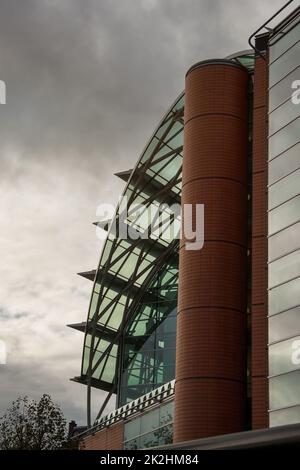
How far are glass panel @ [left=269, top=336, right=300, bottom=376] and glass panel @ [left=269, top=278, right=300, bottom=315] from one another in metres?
1.13

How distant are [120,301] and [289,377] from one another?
2491cm

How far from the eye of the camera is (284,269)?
1075 inches

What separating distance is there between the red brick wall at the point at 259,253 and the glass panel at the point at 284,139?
46 cm

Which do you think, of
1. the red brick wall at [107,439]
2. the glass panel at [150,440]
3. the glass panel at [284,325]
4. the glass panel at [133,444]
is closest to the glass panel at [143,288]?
the red brick wall at [107,439]

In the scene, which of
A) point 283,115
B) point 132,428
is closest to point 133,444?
point 132,428

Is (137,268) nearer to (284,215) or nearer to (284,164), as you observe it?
(284,164)

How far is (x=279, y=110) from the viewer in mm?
29891

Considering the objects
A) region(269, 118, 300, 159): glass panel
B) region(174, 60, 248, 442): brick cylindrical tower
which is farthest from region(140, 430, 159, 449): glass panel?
region(269, 118, 300, 159): glass panel

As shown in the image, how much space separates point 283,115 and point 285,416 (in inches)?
414

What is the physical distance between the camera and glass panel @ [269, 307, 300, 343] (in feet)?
85.7

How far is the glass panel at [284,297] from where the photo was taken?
2638cm

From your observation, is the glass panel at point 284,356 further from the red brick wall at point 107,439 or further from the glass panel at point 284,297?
the red brick wall at point 107,439

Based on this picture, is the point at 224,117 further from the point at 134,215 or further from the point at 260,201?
the point at 134,215
